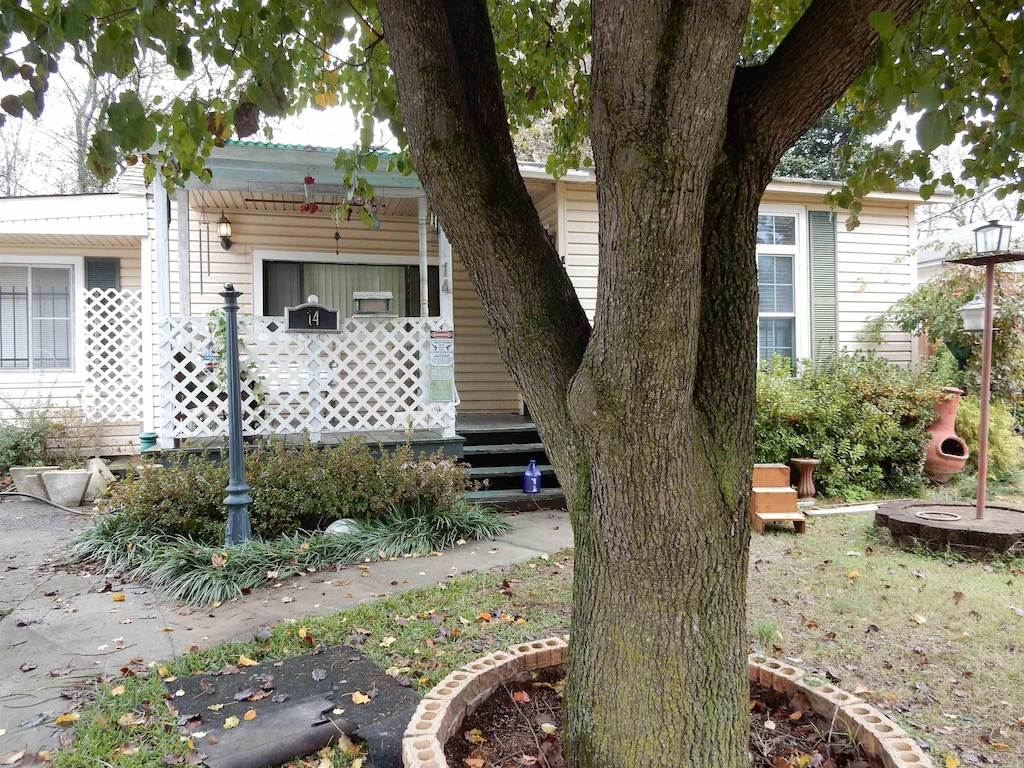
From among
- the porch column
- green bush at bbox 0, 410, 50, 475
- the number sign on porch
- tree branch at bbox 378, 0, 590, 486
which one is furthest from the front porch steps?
green bush at bbox 0, 410, 50, 475

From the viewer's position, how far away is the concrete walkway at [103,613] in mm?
3221

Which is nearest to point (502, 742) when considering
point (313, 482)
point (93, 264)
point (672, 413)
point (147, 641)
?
point (672, 413)

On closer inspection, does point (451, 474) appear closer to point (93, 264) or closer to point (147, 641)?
point (147, 641)

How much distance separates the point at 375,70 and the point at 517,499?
189 inches

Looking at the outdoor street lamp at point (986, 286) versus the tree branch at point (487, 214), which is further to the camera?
the outdoor street lamp at point (986, 286)

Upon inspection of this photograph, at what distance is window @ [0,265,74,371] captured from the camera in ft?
32.1

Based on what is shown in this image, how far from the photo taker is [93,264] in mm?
9945

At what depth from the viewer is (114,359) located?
9992 mm

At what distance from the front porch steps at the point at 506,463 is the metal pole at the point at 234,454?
7.89 feet

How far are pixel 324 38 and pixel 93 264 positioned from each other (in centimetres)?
816

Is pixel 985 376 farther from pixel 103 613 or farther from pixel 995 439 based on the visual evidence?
pixel 103 613

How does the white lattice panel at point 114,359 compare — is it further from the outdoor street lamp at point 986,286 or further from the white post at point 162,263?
the outdoor street lamp at point 986,286

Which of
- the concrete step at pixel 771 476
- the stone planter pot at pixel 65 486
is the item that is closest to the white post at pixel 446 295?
the concrete step at pixel 771 476

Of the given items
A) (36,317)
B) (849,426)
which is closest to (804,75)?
(849,426)
